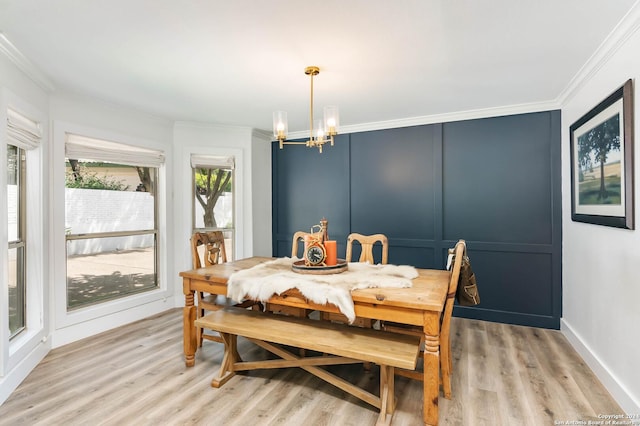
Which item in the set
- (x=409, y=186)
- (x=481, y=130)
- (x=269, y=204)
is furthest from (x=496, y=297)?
(x=269, y=204)

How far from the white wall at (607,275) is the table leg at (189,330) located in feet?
9.73

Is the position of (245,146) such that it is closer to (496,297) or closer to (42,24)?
(42,24)

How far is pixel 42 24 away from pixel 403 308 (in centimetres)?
268

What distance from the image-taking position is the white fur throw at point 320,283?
84.6 inches

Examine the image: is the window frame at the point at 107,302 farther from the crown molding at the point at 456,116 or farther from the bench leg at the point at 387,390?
the bench leg at the point at 387,390

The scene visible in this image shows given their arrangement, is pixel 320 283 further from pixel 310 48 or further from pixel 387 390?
pixel 310 48

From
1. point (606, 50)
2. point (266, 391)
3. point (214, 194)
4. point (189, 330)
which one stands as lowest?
point (266, 391)

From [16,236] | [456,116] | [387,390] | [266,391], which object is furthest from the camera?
[456,116]

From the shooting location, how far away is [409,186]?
4238mm

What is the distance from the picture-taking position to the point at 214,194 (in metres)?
4.57

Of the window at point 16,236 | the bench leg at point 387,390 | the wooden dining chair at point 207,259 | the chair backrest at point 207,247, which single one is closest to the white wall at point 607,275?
the bench leg at point 387,390

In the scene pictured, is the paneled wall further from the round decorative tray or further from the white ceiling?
the round decorative tray

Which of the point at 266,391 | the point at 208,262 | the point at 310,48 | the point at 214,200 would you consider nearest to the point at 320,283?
the point at 266,391

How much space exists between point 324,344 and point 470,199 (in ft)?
8.77
